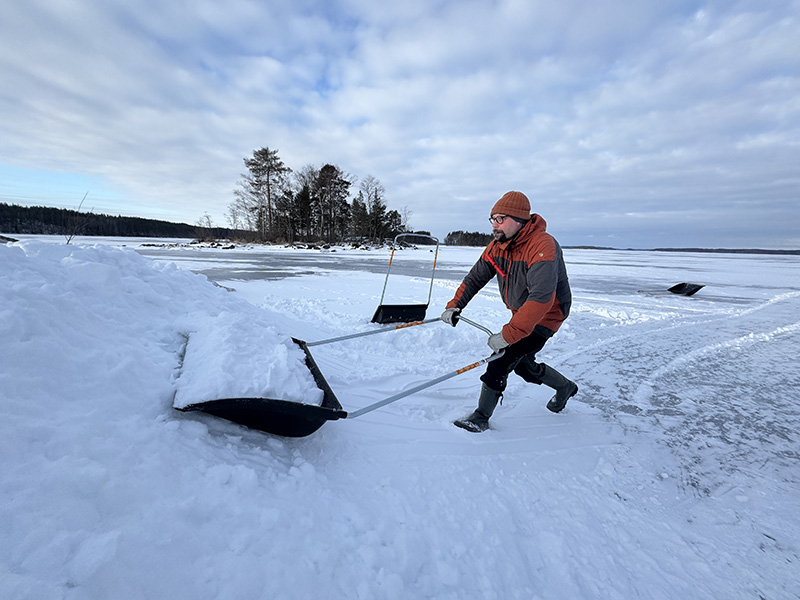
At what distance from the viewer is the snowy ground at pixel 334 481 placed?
1.29 metres

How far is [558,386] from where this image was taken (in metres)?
3.06

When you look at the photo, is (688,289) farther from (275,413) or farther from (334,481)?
(275,413)

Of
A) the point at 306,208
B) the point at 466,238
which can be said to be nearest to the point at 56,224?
the point at 306,208

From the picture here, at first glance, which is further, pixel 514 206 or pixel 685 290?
pixel 685 290

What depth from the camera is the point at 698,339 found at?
586cm

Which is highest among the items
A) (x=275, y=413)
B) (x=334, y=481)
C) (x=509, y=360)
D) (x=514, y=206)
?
(x=514, y=206)

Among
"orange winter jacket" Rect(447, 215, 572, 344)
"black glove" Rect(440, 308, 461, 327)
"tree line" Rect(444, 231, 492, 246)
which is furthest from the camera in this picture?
"tree line" Rect(444, 231, 492, 246)

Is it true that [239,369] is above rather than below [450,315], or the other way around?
below

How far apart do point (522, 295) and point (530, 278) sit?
317 mm

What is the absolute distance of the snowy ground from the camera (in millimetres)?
1291

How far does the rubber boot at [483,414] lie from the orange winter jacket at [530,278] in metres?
0.65

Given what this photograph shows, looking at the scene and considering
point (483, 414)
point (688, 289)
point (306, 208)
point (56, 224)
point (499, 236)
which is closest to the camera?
point (499, 236)

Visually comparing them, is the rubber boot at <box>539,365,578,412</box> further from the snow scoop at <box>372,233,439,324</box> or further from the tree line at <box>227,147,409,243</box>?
the tree line at <box>227,147,409,243</box>

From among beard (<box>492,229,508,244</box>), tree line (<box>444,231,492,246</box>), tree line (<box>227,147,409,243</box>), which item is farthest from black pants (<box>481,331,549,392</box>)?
tree line (<box>444,231,492,246</box>)
